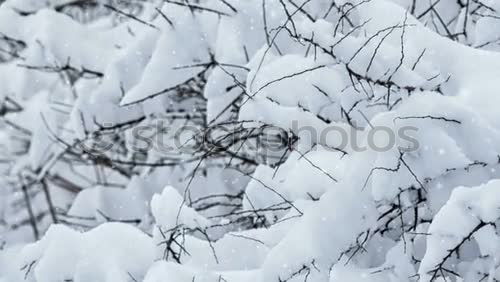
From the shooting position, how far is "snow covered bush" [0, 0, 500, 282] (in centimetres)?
262

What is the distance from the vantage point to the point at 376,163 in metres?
2.65

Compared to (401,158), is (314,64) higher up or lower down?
higher up

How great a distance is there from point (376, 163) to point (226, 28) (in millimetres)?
Answer: 1260

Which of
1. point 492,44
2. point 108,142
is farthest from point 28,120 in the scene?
point 492,44

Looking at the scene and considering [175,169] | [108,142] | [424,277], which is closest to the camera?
[424,277]

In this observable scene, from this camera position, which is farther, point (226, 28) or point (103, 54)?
point (103, 54)

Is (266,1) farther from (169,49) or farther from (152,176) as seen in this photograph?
(152,176)

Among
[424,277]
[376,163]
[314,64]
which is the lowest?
[424,277]

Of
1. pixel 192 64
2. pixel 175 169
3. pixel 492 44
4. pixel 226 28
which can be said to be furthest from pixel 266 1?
pixel 175 169

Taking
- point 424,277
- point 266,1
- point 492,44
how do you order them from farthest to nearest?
point 266,1, point 492,44, point 424,277

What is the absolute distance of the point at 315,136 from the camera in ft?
9.63

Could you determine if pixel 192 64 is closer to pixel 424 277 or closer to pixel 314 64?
pixel 314 64

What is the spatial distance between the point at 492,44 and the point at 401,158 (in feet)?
2.88

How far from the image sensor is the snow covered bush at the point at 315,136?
8.60ft
